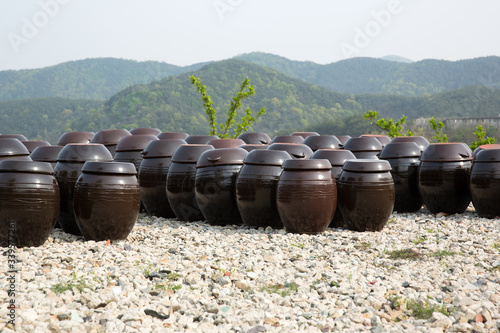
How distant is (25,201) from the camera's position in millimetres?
5754

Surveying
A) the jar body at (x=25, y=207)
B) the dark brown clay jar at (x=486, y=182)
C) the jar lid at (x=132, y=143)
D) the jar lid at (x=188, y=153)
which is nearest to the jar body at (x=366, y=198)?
the dark brown clay jar at (x=486, y=182)

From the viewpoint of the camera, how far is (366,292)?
4.59m

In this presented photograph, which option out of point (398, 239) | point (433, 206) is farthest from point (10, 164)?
point (433, 206)

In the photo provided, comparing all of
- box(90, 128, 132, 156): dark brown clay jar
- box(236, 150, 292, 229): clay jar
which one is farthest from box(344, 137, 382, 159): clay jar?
box(90, 128, 132, 156): dark brown clay jar

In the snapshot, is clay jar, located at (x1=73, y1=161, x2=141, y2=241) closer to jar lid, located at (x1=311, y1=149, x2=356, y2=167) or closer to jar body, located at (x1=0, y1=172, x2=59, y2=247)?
jar body, located at (x1=0, y1=172, x2=59, y2=247)

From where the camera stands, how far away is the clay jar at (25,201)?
18.7 feet

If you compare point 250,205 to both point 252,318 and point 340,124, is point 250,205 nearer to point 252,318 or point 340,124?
point 252,318

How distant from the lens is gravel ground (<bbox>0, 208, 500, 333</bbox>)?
3.94m

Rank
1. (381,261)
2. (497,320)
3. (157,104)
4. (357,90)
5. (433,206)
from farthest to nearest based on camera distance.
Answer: (357,90)
(157,104)
(433,206)
(381,261)
(497,320)

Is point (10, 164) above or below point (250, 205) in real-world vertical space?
above

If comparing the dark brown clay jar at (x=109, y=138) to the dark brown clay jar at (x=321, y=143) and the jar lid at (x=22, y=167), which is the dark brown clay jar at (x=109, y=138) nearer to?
the dark brown clay jar at (x=321, y=143)

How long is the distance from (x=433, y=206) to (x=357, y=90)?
73789 millimetres

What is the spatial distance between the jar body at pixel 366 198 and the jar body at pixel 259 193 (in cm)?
98

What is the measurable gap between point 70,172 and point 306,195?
3.22 metres
